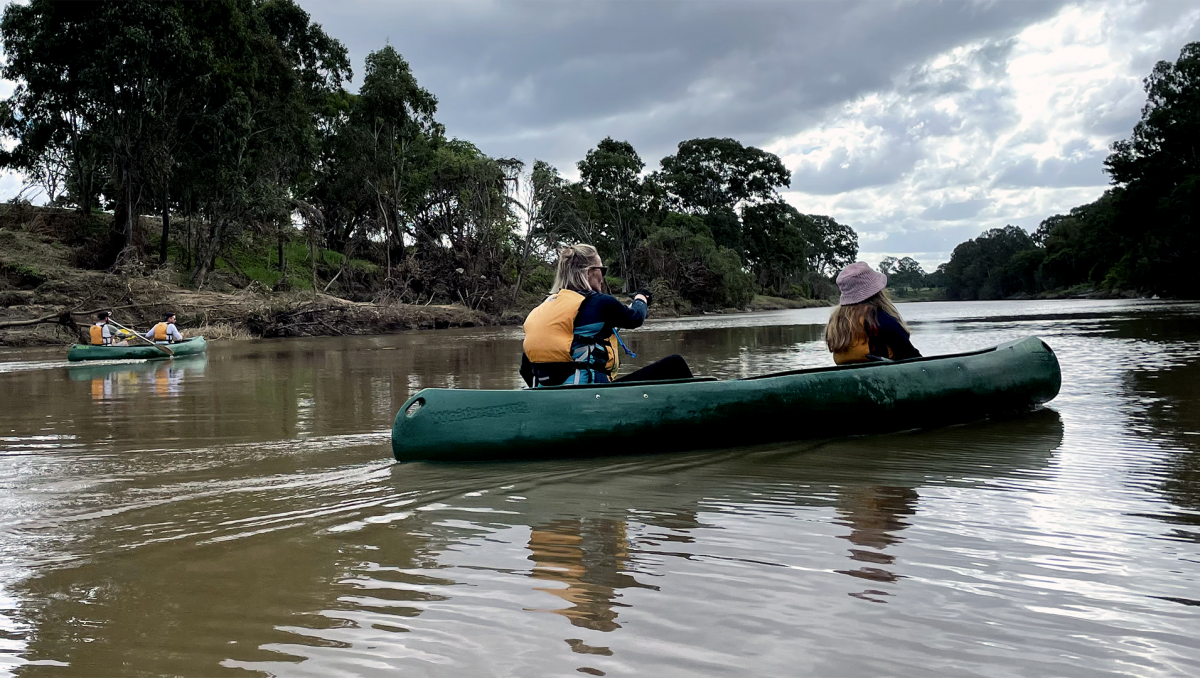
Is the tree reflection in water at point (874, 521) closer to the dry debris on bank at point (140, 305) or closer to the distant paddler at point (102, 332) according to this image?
the distant paddler at point (102, 332)

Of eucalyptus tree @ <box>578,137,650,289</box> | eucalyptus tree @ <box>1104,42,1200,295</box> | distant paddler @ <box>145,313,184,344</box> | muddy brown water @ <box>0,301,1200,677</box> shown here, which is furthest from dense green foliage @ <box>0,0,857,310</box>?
muddy brown water @ <box>0,301,1200,677</box>

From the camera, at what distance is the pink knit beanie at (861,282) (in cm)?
634

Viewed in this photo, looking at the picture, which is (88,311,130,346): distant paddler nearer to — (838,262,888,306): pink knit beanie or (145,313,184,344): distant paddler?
(145,313,184,344): distant paddler

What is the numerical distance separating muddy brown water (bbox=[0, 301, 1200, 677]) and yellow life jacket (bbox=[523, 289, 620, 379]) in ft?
2.69

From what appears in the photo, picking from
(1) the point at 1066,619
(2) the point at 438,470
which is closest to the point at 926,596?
(1) the point at 1066,619

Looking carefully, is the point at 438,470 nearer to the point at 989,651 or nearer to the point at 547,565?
the point at 547,565

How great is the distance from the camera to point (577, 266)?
5844 millimetres

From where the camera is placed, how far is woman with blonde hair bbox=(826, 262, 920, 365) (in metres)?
6.37

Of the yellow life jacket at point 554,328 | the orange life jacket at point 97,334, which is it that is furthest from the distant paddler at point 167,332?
the yellow life jacket at point 554,328

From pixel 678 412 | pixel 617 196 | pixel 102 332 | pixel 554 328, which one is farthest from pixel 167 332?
pixel 617 196

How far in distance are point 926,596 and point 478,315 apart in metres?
34.5

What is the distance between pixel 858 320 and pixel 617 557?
152 inches

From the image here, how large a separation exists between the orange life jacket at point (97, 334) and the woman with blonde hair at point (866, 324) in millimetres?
15953

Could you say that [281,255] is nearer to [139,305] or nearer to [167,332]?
[139,305]
